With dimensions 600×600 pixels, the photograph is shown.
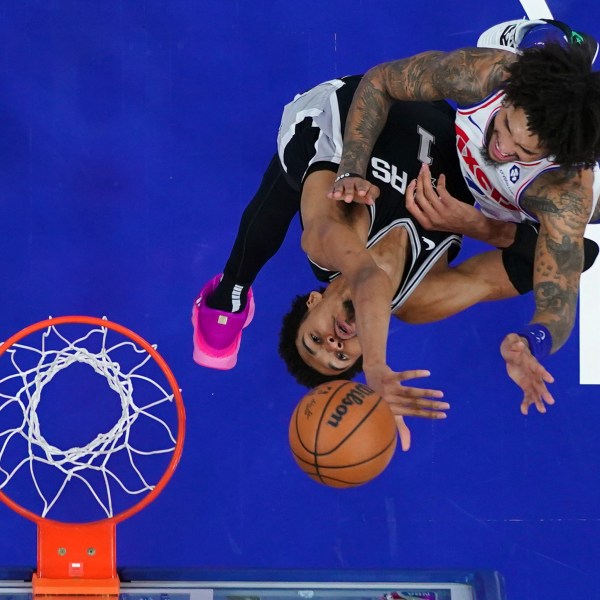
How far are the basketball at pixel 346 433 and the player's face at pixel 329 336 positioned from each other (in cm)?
49

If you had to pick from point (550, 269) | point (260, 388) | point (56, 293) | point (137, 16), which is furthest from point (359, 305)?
point (137, 16)

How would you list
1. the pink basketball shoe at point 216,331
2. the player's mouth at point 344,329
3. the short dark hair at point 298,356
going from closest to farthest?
the player's mouth at point 344,329 → the short dark hair at point 298,356 → the pink basketball shoe at point 216,331

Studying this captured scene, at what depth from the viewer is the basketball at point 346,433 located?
305cm

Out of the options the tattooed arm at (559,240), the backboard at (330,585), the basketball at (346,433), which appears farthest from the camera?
the backboard at (330,585)

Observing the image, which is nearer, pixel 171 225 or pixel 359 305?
pixel 359 305

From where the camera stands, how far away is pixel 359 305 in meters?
3.01

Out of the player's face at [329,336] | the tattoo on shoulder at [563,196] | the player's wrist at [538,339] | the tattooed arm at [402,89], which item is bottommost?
the player's wrist at [538,339]

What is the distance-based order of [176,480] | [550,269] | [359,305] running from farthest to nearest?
[176,480]
[550,269]
[359,305]

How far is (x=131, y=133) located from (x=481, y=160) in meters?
1.88

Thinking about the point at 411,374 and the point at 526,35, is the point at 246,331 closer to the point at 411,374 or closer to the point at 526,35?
the point at 526,35

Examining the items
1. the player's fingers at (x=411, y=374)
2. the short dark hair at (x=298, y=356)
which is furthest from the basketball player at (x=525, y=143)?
the short dark hair at (x=298, y=356)

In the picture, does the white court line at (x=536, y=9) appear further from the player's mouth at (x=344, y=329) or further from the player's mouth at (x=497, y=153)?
the player's mouth at (x=344, y=329)

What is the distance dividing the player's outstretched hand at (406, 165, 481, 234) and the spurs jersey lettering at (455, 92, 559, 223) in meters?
0.08

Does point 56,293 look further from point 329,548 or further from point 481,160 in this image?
point 481,160
